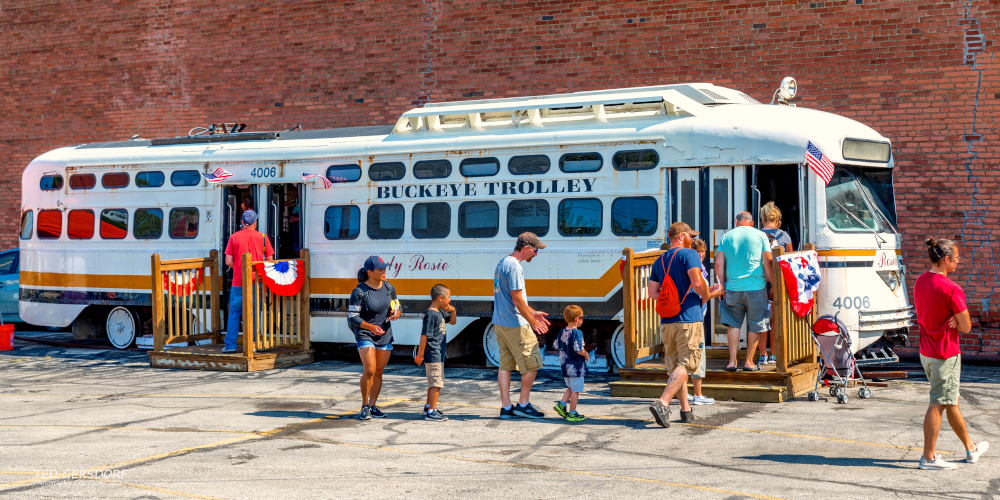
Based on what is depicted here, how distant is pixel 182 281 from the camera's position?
13.5m

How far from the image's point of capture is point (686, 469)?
273 inches

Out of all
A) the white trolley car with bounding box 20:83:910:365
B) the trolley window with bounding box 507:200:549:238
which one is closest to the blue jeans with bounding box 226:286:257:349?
the white trolley car with bounding box 20:83:910:365

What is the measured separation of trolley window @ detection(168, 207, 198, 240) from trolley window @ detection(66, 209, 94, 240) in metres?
1.67

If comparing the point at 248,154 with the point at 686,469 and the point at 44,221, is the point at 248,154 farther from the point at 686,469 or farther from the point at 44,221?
the point at 686,469

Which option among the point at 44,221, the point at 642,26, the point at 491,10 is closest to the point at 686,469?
the point at 642,26

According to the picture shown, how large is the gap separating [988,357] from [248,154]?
1064 cm

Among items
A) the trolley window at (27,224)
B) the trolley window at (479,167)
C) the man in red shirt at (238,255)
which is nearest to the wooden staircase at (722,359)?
the trolley window at (479,167)

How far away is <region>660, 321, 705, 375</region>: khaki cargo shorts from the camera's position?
8.77 metres

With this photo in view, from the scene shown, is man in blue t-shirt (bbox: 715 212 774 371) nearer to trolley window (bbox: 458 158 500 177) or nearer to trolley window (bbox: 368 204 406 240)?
trolley window (bbox: 458 158 500 177)

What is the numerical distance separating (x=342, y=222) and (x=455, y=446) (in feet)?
20.0

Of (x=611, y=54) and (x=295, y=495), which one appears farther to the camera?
(x=611, y=54)

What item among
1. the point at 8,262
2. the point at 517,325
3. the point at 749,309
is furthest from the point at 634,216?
the point at 8,262

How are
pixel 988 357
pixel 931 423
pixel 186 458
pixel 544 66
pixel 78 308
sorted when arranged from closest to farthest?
pixel 931 423
pixel 186 458
pixel 988 357
pixel 78 308
pixel 544 66

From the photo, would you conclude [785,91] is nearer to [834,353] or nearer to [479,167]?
[834,353]
